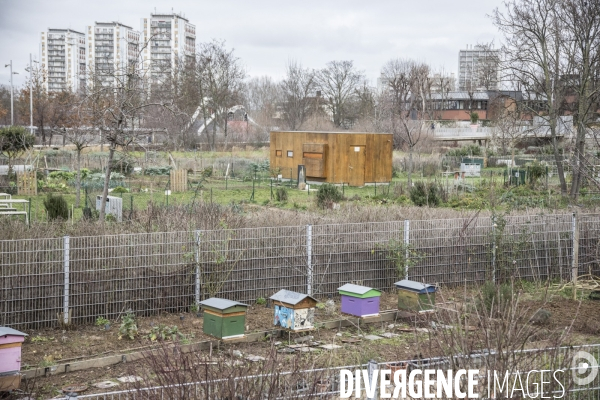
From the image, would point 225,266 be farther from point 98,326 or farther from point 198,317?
point 98,326

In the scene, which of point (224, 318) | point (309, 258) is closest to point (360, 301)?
point (309, 258)

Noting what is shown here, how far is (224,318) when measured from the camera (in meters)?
9.84

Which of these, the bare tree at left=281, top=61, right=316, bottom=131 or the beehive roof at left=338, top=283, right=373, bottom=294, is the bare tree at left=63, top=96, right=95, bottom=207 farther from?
the bare tree at left=281, top=61, right=316, bottom=131

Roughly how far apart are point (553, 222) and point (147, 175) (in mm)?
25174

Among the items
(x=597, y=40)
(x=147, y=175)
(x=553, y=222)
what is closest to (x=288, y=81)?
(x=147, y=175)

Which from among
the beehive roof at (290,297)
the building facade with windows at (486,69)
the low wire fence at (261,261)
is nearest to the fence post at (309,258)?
the low wire fence at (261,261)

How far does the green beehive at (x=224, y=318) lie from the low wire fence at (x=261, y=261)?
1.76 metres

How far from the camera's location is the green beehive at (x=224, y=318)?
9844 millimetres

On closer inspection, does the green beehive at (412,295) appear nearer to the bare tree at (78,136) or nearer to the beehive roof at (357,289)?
the beehive roof at (357,289)

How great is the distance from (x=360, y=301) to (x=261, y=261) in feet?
6.78

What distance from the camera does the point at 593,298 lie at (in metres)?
13.5

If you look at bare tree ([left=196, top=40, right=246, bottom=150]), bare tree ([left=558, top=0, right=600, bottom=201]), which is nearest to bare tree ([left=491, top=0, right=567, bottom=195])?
bare tree ([left=558, top=0, right=600, bottom=201])

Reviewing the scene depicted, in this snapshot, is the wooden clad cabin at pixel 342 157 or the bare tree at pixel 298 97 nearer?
the wooden clad cabin at pixel 342 157

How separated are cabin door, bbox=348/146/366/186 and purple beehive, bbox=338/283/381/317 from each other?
23.5 meters
